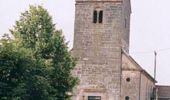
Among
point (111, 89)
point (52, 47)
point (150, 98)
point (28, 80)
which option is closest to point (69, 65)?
point (52, 47)

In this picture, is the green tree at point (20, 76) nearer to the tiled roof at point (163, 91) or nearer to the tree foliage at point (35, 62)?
the tree foliage at point (35, 62)

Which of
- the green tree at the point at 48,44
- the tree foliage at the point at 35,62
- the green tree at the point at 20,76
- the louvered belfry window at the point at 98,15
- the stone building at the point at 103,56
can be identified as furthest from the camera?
the louvered belfry window at the point at 98,15

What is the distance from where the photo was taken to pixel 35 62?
5341cm

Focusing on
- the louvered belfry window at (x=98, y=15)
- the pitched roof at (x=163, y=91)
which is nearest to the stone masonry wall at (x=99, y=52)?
the louvered belfry window at (x=98, y=15)

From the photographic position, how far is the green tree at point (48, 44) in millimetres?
56031

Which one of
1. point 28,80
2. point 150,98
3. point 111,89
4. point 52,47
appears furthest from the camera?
point 150,98

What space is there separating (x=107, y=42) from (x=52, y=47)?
14.3 metres

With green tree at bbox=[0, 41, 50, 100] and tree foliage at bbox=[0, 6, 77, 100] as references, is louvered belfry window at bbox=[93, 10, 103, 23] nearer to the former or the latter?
tree foliage at bbox=[0, 6, 77, 100]

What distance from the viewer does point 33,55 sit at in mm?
54906

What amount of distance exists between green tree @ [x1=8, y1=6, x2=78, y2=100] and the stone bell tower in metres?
12.0

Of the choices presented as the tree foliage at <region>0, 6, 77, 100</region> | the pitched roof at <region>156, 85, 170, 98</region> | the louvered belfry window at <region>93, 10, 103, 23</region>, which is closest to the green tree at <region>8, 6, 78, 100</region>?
the tree foliage at <region>0, 6, 77, 100</region>

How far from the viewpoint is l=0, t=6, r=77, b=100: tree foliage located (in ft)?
168

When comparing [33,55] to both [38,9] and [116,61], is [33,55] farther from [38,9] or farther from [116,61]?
[116,61]

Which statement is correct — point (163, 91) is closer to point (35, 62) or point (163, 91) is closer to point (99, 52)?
point (99, 52)
